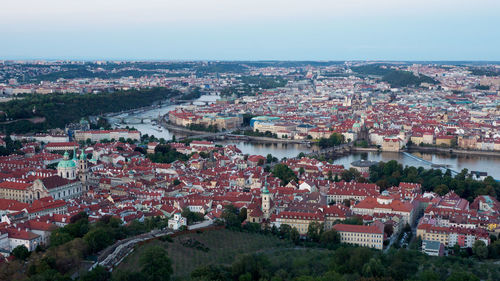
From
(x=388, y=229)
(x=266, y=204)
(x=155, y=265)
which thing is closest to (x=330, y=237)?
(x=388, y=229)

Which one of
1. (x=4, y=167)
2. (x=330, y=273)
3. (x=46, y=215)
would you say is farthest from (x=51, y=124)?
(x=330, y=273)

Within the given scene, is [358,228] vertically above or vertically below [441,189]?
above

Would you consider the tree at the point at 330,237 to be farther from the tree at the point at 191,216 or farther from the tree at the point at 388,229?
the tree at the point at 191,216

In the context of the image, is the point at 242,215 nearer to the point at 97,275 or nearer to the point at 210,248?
the point at 210,248

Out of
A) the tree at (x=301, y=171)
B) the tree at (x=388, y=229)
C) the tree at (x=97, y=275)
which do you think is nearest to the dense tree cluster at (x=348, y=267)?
the tree at (x=97, y=275)

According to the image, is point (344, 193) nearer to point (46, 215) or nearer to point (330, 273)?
point (330, 273)

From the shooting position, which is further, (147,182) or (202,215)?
(147,182)
